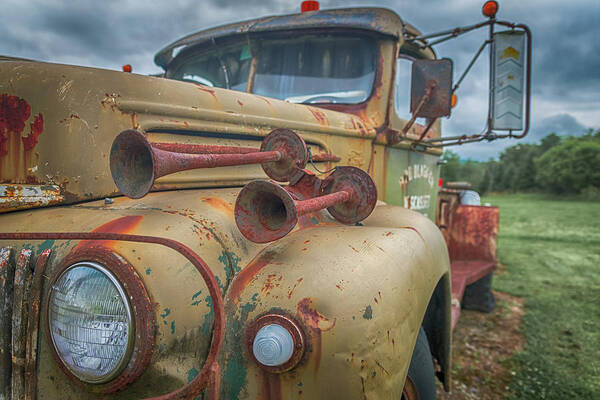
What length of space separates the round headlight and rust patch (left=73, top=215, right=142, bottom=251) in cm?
8

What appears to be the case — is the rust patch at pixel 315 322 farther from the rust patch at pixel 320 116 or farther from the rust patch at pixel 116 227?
the rust patch at pixel 320 116

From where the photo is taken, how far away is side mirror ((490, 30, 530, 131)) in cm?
272

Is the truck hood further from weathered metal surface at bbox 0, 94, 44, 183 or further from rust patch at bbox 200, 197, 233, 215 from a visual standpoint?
rust patch at bbox 200, 197, 233, 215

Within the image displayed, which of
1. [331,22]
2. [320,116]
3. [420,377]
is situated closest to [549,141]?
[331,22]

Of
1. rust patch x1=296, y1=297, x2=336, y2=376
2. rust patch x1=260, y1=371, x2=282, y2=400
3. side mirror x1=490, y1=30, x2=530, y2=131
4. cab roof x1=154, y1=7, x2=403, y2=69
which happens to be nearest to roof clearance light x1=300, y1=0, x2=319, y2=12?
cab roof x1=154, y1=7, x2=403, y2=69

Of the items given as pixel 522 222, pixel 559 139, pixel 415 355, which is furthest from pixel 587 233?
pixel 559 139

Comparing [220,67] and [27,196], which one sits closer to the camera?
[27,196]

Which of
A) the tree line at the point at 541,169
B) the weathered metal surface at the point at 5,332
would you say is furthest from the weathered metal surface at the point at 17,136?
the tree line at the point at 541,169

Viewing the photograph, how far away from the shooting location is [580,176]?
23.7 m

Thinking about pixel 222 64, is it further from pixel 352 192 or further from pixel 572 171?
pixel 572 171

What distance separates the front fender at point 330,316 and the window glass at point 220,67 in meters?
1.87

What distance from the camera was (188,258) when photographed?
125 centimetres

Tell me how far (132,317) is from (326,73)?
212 cm

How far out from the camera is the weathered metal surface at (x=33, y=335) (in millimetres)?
1253
